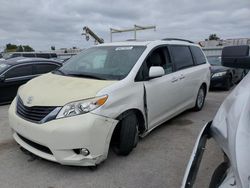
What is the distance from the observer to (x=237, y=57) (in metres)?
2.36

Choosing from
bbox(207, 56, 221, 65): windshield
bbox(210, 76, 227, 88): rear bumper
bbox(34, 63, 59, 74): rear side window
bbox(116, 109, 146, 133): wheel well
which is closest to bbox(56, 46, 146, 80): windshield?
bbox(116, 109, 146, 133): wheel well

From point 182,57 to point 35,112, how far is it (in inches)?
129

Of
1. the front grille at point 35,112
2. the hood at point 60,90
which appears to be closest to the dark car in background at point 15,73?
the hood at point 60,90

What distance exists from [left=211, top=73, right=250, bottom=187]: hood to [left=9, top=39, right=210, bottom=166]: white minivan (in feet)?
4.86

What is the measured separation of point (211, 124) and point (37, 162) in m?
2.45

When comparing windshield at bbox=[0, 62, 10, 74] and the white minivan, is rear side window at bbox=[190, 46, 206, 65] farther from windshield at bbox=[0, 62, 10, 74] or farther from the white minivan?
windshield at bbox=[0, 62, 10, 74]

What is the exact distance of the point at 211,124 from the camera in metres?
1.98

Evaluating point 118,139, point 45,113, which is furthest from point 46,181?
point 118,139

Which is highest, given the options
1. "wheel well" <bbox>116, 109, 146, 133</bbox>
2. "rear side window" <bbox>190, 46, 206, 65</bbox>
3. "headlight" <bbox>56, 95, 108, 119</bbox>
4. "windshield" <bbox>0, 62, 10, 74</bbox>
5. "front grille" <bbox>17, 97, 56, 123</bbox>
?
"rear side window" <bbox>190, 46, 206, 65</bbox>

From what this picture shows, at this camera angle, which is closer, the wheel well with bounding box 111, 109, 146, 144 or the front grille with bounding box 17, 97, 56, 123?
the front grille with bounding box 17, 97, 56, 123

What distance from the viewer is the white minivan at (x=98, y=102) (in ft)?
9.35

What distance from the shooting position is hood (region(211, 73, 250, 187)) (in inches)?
50.7

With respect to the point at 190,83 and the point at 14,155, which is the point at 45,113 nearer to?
the point at 14,155

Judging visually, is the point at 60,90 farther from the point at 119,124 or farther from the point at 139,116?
the point at 139,116
